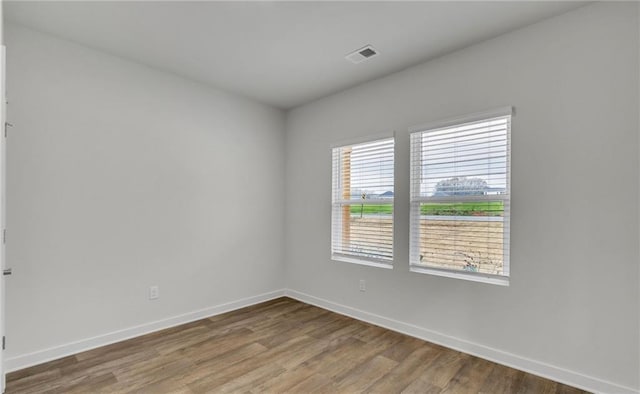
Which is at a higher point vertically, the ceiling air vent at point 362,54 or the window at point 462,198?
the ceiling air vent at point 362,54

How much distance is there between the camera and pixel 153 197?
3143 millimetres

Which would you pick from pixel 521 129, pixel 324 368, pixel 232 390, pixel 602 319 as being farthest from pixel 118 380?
pixel 521 129

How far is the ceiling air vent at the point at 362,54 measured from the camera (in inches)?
109

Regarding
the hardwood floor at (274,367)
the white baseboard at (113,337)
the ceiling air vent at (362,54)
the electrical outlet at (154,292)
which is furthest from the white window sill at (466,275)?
the electrical outlet at (154,292)

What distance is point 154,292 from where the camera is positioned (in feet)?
10.3

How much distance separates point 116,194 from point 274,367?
81.3 inches

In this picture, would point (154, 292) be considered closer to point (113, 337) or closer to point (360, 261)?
point (113, 337)

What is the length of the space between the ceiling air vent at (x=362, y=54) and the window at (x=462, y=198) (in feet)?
2.64

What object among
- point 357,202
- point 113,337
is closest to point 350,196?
point 357,202

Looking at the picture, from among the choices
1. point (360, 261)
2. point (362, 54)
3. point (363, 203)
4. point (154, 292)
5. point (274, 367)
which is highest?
point (362, 54)

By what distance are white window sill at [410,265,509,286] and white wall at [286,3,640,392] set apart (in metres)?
0.06

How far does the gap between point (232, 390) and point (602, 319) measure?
2533mm

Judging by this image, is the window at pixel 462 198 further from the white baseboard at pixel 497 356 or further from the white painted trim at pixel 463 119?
the white baseboard at pixel 497 356

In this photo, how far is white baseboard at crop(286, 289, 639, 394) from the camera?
212 cm
